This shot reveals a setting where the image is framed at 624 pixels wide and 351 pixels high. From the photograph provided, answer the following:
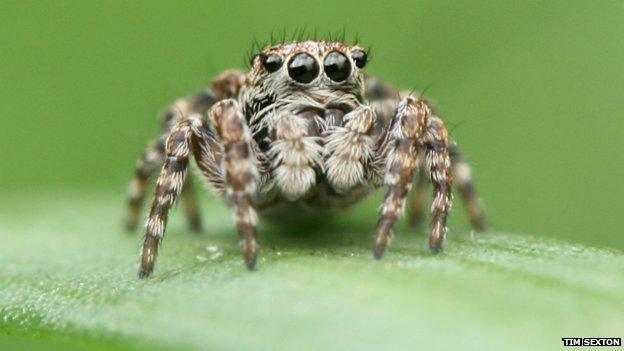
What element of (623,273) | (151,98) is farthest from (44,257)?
(151,98)

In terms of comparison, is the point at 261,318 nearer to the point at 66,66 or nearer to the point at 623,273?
the point at 623,273

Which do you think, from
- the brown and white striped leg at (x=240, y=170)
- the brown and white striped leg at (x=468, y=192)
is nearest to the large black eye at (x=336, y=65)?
the brown and white striped leg at (x=240, y=170)

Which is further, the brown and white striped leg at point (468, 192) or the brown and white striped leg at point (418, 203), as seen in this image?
the brown and white striped leg at point (418, 203)

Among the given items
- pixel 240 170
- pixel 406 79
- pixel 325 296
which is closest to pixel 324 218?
pixel 240 170

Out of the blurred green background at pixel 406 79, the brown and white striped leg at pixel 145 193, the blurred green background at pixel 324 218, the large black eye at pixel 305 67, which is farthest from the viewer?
the blurred green background at pixel 406 79

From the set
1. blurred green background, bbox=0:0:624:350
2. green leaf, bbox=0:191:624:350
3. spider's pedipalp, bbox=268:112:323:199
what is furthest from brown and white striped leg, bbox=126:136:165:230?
spider's pedipalp, bbox=268:112:323:199

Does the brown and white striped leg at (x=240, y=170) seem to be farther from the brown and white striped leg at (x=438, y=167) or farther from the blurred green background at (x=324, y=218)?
the brown and white striped leg at (x=438, y=167)
